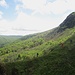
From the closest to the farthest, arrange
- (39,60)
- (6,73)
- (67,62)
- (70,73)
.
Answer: (70,73) → (6,73) → (67,62) → (39,60)

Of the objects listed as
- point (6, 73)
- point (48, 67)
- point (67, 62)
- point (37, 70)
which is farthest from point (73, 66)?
point (6, 73)

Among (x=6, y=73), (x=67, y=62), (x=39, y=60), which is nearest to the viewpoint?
(x=6, y=73)

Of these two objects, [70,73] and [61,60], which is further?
[61,60]

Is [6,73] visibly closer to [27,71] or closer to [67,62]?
[27,71]

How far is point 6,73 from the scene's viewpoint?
13062cm

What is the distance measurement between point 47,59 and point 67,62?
21.4 meters

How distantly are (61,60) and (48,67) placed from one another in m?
16.8

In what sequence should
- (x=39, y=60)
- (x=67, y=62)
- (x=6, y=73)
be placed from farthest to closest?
1. (x=39, y=60)
2. (x=67, y=62)
3. (x=6, y=73)

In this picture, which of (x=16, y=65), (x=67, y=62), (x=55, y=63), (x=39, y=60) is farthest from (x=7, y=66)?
(x=67, y=62)

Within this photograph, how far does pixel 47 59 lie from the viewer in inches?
6122

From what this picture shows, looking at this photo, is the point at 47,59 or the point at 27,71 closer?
the point at 27,71

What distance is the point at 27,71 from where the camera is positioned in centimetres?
13525

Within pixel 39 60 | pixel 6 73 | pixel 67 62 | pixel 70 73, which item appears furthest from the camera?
pixel 39 60

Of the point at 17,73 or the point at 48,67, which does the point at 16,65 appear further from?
the point at 48,67
